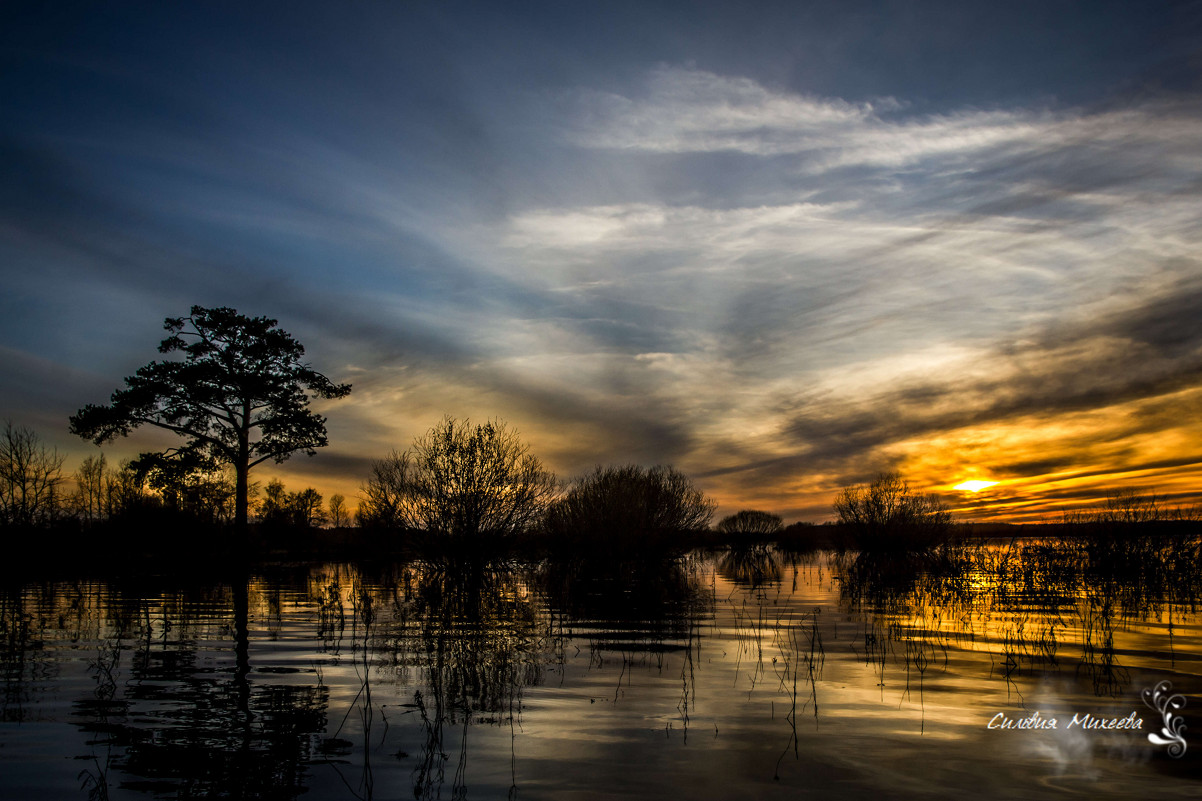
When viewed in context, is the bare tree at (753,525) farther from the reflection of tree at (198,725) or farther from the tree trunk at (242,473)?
the reflection of tree at (198,725)

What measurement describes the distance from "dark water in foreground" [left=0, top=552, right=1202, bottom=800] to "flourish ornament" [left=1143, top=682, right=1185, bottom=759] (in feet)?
0.30

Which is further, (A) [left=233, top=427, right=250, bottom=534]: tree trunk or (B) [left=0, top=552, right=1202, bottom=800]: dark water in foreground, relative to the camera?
(A) [left=233, top=427, right=250, bottom=534]: tree trunk

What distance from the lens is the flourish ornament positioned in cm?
769

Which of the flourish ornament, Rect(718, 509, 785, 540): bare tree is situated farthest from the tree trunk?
Rect(718, 509, 785, 540): bare tree

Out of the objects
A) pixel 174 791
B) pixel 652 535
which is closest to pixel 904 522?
pixel 652 535

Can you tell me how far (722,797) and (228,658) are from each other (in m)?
9.51

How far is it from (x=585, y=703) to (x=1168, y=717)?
7.02 m

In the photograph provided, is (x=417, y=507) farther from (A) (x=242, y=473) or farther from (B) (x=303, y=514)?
(B) (x=303, y=514)

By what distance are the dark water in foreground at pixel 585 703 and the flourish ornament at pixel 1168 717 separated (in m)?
0.09

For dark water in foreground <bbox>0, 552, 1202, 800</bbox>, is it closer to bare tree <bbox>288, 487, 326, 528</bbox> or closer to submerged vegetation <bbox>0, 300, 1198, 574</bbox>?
submerged vegetation <bbox>0, 300, 1198, 574</bbox>

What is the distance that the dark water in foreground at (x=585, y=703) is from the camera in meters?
6.69

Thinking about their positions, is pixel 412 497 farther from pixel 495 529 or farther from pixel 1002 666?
pixel 1002 666

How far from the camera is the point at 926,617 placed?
1894 centimetres

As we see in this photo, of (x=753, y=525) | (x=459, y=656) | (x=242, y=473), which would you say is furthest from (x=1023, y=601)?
(x=753, y=525)
